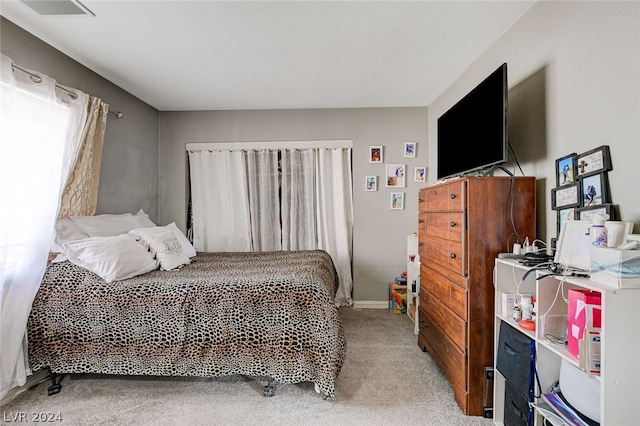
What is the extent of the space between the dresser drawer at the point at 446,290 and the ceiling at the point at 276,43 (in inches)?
68.2

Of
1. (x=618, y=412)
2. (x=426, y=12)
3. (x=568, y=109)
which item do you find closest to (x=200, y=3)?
(x=426, y=12)

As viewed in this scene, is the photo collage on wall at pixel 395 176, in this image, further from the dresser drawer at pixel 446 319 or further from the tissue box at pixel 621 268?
the tissue box at pixel 621 268

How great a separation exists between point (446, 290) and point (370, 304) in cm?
181

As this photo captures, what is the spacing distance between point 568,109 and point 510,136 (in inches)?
20.2

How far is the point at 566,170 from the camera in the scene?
159cm

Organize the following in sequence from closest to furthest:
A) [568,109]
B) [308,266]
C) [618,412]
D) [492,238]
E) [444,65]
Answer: [618,412]
[568,109]
[492,238]
[308,266]
[444,65]

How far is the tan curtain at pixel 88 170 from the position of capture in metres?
2.39

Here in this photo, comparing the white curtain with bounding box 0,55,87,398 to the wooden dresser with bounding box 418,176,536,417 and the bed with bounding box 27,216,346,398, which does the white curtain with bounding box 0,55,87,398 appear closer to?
the bed with bounding box 27,216,346,398

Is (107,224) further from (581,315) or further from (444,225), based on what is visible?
(581,315)

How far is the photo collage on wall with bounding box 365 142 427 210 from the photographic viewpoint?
12.1 feet

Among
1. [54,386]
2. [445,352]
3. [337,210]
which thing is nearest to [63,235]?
[54,386]

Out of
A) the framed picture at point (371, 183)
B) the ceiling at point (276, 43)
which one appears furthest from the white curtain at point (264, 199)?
the framed picture at point (371, 183)

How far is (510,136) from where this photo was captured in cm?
211

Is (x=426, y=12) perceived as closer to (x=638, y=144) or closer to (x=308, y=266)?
(x=638, y=144)
